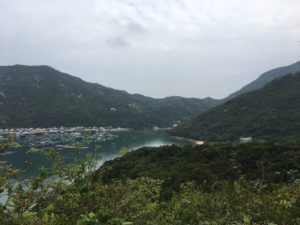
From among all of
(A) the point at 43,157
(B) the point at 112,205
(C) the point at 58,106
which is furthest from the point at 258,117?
(B) the point at 112,205

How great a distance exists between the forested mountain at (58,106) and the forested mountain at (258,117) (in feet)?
130

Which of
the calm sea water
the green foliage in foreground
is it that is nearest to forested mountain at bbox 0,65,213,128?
the calm sea water

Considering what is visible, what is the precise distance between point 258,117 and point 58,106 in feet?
266

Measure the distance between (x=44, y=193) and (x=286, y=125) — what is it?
263 feet

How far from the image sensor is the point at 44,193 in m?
3.24

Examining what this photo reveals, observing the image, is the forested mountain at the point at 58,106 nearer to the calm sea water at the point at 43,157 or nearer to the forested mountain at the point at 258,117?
the forested mountain at the point at 258,117

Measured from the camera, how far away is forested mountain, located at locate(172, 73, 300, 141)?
77.0 meters

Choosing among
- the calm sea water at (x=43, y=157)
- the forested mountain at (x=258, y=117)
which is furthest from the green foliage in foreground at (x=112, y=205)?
the forested mountain at (x=258, y=117)

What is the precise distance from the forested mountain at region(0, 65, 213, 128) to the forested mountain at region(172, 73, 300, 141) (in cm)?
3966

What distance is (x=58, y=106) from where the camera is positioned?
442 ft

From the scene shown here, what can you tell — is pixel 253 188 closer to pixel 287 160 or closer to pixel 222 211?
pixel 222 211

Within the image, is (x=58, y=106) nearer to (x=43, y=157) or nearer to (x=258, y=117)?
(x=258, y=117)

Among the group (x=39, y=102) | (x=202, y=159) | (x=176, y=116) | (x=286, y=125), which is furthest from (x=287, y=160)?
(x=176, y=116)

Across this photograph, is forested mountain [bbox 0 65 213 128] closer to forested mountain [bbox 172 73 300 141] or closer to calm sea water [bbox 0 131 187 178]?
forested mountain [bbox 172 73 300 141]
